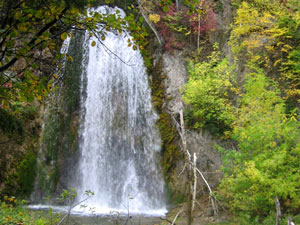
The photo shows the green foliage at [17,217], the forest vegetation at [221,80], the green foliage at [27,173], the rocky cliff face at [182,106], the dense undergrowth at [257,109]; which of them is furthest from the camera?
the green foliage at [27,173]

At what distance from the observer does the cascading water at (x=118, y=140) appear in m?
11.6

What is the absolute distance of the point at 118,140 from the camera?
12.6 m

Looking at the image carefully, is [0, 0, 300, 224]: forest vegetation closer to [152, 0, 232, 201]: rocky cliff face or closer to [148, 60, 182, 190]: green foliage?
[148, 60, 182, 190]: green foliage

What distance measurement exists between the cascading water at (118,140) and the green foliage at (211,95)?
2161 millimetres

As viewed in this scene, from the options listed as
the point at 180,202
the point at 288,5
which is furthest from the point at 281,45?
the point at 180,202

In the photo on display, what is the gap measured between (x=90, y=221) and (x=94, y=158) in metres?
4.06

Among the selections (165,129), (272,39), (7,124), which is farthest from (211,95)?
(7,124)

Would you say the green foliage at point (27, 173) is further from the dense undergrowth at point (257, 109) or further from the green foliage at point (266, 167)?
the green foliage at point (266, 167)

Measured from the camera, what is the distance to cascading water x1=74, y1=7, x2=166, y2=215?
11555mm

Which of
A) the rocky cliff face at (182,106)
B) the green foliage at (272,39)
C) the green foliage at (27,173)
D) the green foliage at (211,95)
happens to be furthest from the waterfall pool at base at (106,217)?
the green foliage at (272,39)

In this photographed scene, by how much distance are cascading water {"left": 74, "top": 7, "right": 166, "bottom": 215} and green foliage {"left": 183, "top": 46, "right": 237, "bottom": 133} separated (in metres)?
2.16

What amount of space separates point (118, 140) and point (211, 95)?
4719 millimetres

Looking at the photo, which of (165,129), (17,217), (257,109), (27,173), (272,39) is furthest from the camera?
(27,173)

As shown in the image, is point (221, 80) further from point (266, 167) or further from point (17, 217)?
point (17, 217)
